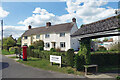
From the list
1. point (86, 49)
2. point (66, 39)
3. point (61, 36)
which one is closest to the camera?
point (86, 49)

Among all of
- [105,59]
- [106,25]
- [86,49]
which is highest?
[106,25]

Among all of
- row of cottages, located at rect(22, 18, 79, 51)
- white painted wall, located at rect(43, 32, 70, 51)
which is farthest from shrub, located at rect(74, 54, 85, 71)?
white painted wall, located at rect(43, 32, 70, 51)

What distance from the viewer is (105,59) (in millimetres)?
10258

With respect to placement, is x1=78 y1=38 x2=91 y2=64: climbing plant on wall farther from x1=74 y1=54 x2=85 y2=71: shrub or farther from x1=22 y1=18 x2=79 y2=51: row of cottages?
x1=22 y1=18 x2=79 y2=51: row of cottages

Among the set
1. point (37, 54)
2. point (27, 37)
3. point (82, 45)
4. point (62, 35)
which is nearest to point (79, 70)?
point (82, 45)

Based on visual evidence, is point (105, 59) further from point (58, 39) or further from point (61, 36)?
point (58, 39)

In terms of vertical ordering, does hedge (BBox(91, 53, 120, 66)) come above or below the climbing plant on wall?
below

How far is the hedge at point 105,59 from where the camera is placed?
9906 millimetres

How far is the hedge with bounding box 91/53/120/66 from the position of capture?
390 inches

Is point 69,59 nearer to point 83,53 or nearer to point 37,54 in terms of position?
point 83,53

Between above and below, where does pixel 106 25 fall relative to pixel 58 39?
below

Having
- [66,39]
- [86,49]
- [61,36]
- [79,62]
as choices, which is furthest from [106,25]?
[61,36]

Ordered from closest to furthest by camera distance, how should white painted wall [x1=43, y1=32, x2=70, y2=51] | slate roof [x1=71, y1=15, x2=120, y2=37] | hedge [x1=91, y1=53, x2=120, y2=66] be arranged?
slate roof [x1=71, y1=15, x2=120, y2=37], hedge [x1=91, y1=53, x2=120, y2=66], white painted wall [x1=43, y1=32, x2=70, y2=51]

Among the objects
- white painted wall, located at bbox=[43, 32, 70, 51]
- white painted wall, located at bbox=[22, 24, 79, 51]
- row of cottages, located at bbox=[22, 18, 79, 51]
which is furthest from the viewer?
row of cottages, located at bbox=[22, 18, 79, 51]
